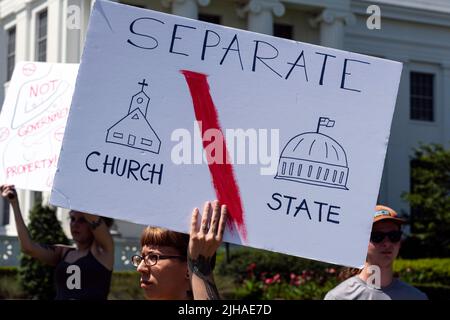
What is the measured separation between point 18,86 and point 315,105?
143 inches

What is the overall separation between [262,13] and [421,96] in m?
8.66

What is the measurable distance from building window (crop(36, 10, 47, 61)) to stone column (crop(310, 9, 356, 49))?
8.45 meters

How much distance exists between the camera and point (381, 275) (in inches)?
185

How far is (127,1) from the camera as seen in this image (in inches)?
1097

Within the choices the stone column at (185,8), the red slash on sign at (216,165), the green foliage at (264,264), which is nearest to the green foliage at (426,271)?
the green foliage at (264,264)

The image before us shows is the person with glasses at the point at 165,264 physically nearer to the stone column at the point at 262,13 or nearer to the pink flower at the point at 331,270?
the pink flower at the point at 331,270

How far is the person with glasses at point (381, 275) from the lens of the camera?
4.61 meters

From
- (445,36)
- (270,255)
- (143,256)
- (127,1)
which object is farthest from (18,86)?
(445,36)

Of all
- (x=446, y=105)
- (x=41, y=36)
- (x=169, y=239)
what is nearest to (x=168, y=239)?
(x=169, y=239)

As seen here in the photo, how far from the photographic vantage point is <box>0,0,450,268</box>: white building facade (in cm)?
2689

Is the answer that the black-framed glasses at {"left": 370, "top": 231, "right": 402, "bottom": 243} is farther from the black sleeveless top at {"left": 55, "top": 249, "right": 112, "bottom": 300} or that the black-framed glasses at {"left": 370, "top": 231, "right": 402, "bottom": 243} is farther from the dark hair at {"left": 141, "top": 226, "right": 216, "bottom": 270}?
the black sleeveless top at {"left": 55, "top": 249, "right": 112, "bottom": 300}

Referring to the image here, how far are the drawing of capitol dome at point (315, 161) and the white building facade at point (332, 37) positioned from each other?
60.9 ft

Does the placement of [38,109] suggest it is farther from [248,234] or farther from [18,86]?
[248,234]

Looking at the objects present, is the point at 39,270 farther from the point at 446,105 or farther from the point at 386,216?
the point at 446,105
